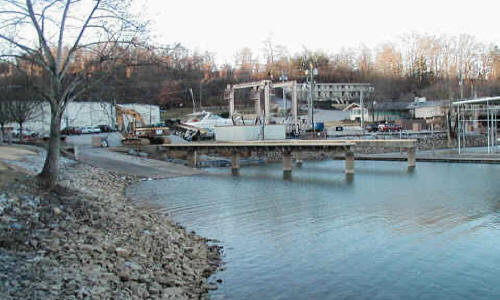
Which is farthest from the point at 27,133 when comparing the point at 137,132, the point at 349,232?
the point at 349,232

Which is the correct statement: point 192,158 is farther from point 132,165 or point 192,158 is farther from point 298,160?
point 298,160

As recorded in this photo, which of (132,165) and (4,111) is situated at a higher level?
(4,111)

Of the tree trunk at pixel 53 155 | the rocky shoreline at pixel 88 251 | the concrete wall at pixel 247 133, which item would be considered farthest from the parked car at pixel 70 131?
the tree trunk at pixel 53 155

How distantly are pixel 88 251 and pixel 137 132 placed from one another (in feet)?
131

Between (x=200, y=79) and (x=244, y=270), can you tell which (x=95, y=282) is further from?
(x=200, y=79)

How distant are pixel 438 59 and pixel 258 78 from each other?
4159cm

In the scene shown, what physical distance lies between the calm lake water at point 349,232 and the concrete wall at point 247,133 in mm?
17977

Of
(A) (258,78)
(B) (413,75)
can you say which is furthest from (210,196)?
(B) (413,75)

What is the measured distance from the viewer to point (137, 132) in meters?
49.4

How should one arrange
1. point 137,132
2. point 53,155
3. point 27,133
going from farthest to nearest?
point 27,133 < point 137,132 < point 53,155

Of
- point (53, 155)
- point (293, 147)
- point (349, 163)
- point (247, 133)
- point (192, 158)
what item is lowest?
point (349, 163)

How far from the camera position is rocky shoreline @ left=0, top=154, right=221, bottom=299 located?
8336 millimetres

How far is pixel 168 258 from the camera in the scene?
11562 millimetres

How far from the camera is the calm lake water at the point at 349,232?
10.9 meters
